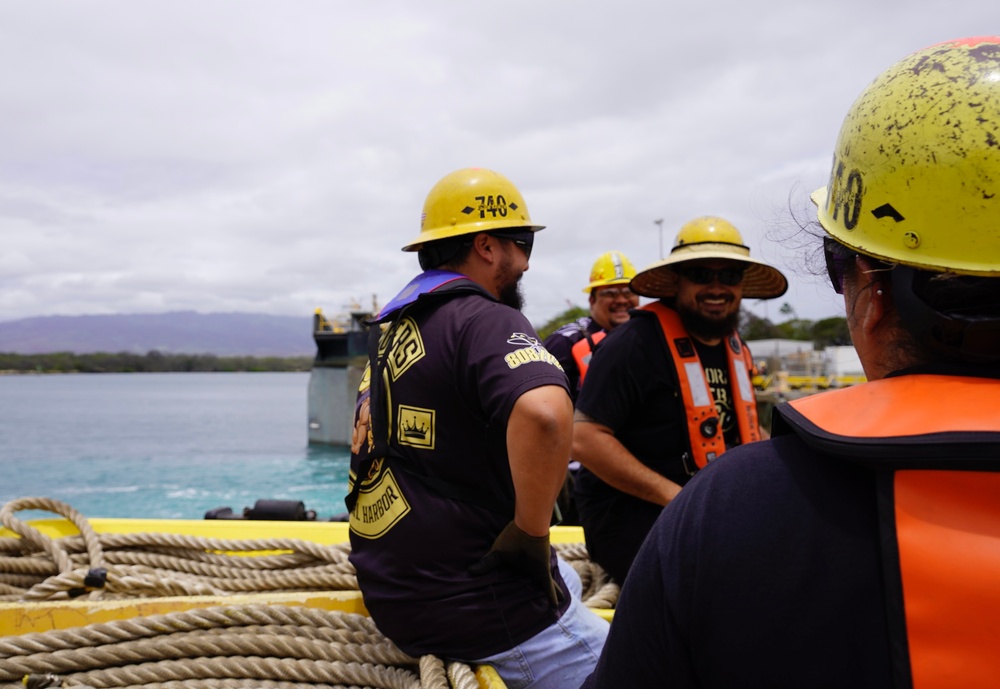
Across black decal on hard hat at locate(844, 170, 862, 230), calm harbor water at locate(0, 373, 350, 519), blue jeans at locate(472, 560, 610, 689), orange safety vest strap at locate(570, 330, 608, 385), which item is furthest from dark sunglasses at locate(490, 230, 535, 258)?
calm harbor water at locate(0, 373, 350, 519)

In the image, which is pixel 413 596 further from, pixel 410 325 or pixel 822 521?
pixel 822 521

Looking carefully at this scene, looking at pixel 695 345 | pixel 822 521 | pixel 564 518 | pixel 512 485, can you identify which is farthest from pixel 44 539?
pixel 564 518

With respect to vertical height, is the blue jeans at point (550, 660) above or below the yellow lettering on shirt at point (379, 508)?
below

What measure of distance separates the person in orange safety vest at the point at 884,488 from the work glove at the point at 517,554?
2.69ft

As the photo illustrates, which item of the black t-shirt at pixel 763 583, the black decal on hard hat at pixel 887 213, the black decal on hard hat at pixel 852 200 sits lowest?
the black t-shirt at pixel 763 583

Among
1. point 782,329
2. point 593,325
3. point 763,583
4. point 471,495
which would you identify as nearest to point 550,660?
point 471,495

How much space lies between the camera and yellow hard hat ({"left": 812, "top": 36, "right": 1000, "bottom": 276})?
0.87m

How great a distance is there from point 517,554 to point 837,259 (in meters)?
1.13

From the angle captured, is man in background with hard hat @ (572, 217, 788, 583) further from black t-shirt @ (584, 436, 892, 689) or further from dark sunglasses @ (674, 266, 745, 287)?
black t-shirt @ (584, 436, 892, 689)

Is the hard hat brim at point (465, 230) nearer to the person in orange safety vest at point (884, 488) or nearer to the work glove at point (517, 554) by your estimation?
the work glove at point (517, 554)

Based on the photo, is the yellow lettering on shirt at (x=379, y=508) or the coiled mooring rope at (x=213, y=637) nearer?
the yellow lettering on shirt at (x=379, y=508)

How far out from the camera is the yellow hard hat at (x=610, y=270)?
617 centimetres

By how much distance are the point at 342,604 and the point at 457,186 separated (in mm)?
1478

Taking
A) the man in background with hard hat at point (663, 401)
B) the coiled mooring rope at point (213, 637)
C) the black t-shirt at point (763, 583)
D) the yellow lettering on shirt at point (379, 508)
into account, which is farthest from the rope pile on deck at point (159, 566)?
the black t-shirt at point (763, 583)
